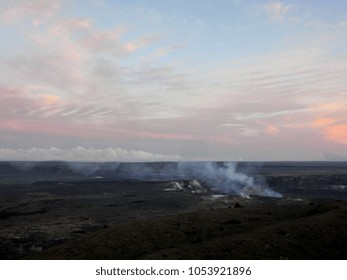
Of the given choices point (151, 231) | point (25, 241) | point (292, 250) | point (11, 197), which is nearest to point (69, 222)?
point (25, 241)

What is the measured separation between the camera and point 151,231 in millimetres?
28172

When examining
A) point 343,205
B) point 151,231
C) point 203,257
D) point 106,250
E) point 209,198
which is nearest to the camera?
point 203,257

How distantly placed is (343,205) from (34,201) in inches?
2258

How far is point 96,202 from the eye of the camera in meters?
71.1

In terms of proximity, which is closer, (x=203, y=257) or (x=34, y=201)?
(x=203, y=257)

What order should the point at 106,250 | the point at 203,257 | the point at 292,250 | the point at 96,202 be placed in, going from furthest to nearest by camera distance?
the point at 96,202 → the point at 106,250 → the point at 292,250 → the point at 203,257

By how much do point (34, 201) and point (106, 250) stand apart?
54.0 meters

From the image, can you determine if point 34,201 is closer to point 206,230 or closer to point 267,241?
point 206,230

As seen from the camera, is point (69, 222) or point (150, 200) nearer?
point (69, 222)

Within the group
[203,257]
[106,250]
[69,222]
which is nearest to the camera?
[203,257]

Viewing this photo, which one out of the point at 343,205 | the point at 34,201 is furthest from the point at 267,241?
the point at 34,201

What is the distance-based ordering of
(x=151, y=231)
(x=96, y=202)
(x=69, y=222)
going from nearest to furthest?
(x=151, y=231) → (x=69, y=222) → (x=96, y=202)

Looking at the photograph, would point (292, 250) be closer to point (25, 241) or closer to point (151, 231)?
point (151, 231)

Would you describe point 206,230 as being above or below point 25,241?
above
